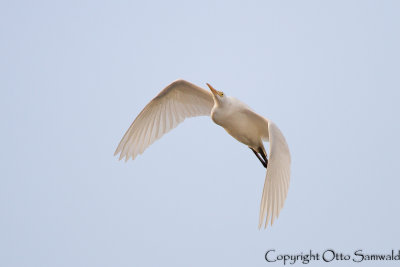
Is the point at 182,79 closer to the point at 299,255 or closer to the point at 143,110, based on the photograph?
the point at 143,110

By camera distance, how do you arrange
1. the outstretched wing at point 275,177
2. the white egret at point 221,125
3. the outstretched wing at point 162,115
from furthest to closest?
the outstretched wing at point 162,115
the white egret at point 221,125
the outstretched wing at point 275,177

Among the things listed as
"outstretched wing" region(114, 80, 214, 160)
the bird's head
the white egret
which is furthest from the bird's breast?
"outstretched wing" region(114, 80, 214, 160)

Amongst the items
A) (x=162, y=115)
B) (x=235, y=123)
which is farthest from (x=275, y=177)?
(x=162, y=115)

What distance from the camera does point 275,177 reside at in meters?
11.2


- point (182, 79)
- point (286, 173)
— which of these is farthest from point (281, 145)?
point (182, 79)

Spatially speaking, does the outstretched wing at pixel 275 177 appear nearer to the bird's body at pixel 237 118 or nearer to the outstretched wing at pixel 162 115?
→ the bird's body at pixel 237 118

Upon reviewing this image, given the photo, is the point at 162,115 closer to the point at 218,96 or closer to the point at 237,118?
the point at 218,96

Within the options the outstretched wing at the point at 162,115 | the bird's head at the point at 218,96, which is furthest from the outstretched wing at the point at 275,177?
the outstretched wing at the point at 162,115

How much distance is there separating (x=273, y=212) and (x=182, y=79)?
152 inches

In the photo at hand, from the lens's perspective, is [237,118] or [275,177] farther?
[237,118]

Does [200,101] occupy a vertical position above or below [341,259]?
above

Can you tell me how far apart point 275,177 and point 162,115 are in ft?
11.8

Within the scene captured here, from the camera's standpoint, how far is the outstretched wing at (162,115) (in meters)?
13.7

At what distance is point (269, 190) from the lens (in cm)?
1102
